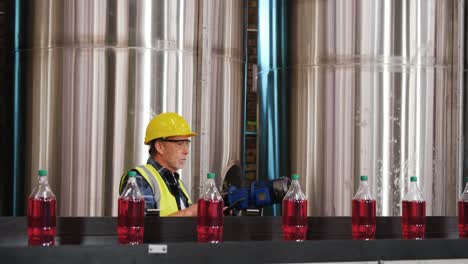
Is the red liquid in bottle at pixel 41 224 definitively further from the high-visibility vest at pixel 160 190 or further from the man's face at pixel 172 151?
the man's face at pixel 172 151

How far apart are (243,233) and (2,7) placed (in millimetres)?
3219

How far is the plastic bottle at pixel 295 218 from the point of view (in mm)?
3652

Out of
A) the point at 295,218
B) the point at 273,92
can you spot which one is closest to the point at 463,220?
the point at 295,218

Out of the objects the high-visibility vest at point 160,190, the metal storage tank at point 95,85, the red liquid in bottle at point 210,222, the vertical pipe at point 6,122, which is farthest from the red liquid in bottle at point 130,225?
the vertical pipe at point 6,122

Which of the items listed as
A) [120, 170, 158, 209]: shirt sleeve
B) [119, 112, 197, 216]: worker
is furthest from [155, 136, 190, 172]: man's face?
[120, 170, 158, 209]: shirt sleeve

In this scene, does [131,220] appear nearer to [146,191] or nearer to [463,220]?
[146,191]

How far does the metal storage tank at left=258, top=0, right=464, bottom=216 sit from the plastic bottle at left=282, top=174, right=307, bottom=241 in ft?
6.49

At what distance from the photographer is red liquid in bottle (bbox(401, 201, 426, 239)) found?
3.85 m

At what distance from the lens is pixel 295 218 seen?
3.67 metres

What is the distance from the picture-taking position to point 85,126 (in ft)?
17.6

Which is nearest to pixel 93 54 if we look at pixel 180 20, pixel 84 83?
pixel 84 83

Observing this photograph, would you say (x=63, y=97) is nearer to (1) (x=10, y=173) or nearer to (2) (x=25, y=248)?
(1) (x=10, y=173)

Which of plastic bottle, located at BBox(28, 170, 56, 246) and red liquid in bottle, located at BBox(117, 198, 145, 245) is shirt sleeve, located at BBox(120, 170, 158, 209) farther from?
plastic bottle, located at BBox(28, 170, 56, 246)

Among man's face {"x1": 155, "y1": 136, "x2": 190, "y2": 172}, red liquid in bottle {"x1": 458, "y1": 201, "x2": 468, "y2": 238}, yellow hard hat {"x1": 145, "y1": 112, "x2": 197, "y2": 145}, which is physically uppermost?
yellow hard hat {"x1": 145, "y1": 112, "x2": 197, "y2": 145}
